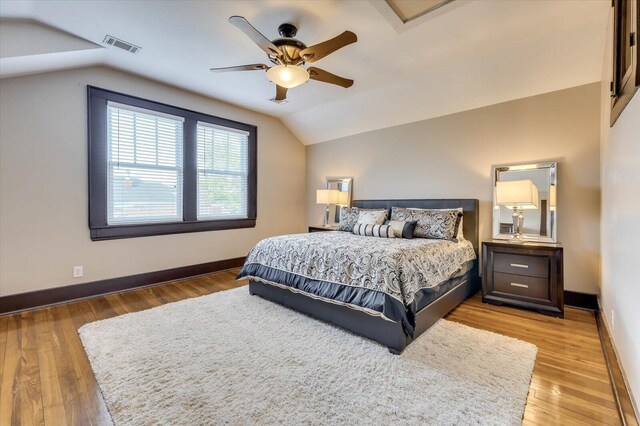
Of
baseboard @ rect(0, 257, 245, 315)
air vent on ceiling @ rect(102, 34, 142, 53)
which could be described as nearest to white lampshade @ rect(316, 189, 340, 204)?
baseboard @ rect(0, 257, 245, 315)

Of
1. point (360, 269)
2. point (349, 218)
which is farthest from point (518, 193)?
point (349, 218)

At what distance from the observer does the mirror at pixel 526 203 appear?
3105 millimetres

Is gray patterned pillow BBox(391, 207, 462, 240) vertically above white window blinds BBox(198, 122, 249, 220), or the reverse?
white window blinds BBox(198, 122, 249, 220)

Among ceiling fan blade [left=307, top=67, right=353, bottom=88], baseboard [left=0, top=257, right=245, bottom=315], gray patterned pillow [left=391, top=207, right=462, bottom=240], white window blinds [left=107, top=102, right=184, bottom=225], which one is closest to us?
ceiling fan blade [left=307, top=67, right=353, bottom=88]

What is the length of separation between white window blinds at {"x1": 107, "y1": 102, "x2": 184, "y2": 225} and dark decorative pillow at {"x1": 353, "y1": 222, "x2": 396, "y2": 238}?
8.81 ft

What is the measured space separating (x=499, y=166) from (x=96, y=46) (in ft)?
15.8

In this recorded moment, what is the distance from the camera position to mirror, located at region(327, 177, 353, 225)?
5.22 metres

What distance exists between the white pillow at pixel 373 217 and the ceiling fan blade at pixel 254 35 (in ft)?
7.86

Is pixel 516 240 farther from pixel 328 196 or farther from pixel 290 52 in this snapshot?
pixel 290 52

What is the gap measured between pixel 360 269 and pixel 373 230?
1.38 meters

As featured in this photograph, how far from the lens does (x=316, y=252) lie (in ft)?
8.96

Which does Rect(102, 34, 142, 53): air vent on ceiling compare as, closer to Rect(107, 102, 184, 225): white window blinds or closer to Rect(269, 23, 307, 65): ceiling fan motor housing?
Rect(107, 102, 184, 225): white window blinds

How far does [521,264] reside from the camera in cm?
304

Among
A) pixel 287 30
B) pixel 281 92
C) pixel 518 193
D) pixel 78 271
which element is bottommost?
pixel 78 271
